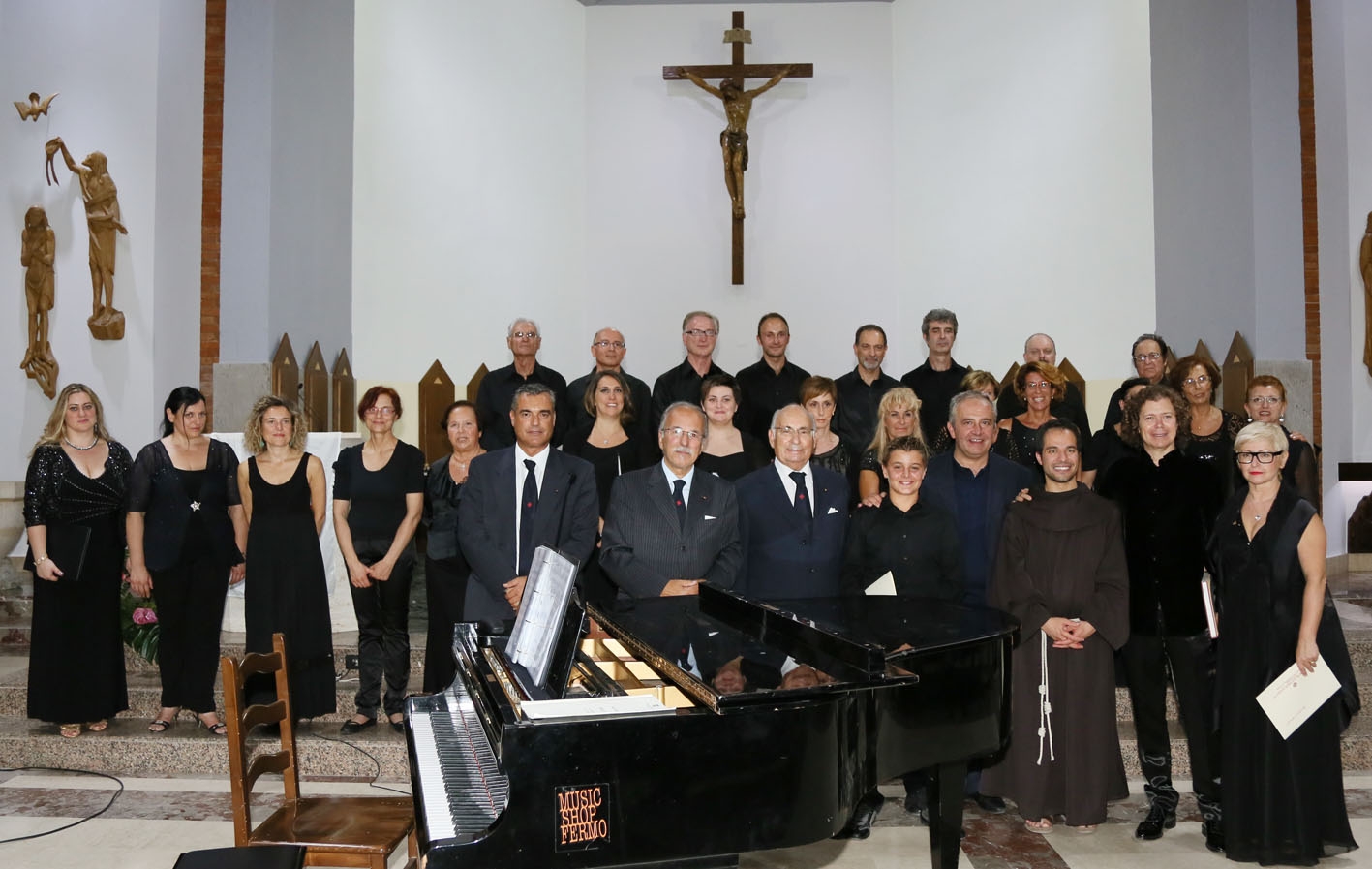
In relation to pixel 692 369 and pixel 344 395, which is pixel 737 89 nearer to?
pixel 692 369

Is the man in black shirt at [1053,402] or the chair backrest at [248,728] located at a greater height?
the man in black shirt at [1053,402]

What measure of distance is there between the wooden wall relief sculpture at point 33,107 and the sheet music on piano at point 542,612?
17.4ft

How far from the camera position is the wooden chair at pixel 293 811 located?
254cm

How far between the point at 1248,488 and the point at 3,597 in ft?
20.3

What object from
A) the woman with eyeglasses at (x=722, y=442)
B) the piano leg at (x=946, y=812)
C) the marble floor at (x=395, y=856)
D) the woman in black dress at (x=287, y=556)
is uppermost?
the woman with eyeglasses at (x=722, y=442)

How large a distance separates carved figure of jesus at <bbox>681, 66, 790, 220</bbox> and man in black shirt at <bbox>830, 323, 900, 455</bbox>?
7.91 feet

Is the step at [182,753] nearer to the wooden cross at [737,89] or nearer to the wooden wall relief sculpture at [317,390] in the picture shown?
the wooden wall relief sculpture at [317,390]

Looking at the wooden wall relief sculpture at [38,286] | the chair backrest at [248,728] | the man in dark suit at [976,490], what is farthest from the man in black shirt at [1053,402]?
the wooden wall relief sculpture at [38,286]

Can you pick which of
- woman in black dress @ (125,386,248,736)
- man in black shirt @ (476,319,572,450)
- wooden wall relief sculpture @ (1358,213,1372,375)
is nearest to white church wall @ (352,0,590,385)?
man in black shirt @ (476,319,572,450)

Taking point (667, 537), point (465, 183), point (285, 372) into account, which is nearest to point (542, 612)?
point (667, 537)

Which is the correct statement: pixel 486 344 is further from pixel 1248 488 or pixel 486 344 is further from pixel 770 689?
pixel 770 689

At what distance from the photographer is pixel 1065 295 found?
7047 mm

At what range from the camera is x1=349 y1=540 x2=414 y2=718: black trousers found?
14.6ft

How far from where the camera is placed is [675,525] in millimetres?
3564
